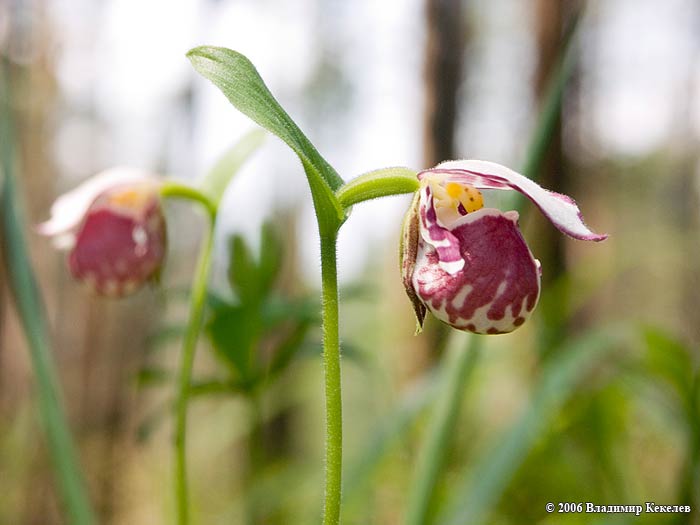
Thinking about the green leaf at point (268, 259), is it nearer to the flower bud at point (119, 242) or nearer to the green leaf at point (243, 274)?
the green leaf at point (243, 274)

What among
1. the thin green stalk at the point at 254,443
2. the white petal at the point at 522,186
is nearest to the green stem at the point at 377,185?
the white petal at the point at 522,186

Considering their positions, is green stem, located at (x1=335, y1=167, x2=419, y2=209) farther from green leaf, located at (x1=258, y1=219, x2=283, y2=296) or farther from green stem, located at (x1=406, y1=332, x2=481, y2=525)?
green leaf, located at (x1=258, y1=219, x2=283, y2=296)

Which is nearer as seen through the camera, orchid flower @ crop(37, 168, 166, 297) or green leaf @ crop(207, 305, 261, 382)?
orchid flower @ crop(37, 168, 166, 297)

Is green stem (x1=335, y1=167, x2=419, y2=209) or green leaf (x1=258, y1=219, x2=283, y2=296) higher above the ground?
green stem (x1=335, y1=167, x2=419, y2=209)

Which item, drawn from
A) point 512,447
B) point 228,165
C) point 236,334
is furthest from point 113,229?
point 512,447

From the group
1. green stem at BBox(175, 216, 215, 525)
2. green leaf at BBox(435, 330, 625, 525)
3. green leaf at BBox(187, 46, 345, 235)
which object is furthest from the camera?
green leaf at BBox(435, 330, 625, 525)

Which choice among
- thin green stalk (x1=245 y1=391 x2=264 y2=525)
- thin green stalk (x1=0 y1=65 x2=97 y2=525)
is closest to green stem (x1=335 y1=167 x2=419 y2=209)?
thin green stalk (x1=0 y1=65 x2=97 y2=525)

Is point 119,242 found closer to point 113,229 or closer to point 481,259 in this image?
point 113,229
